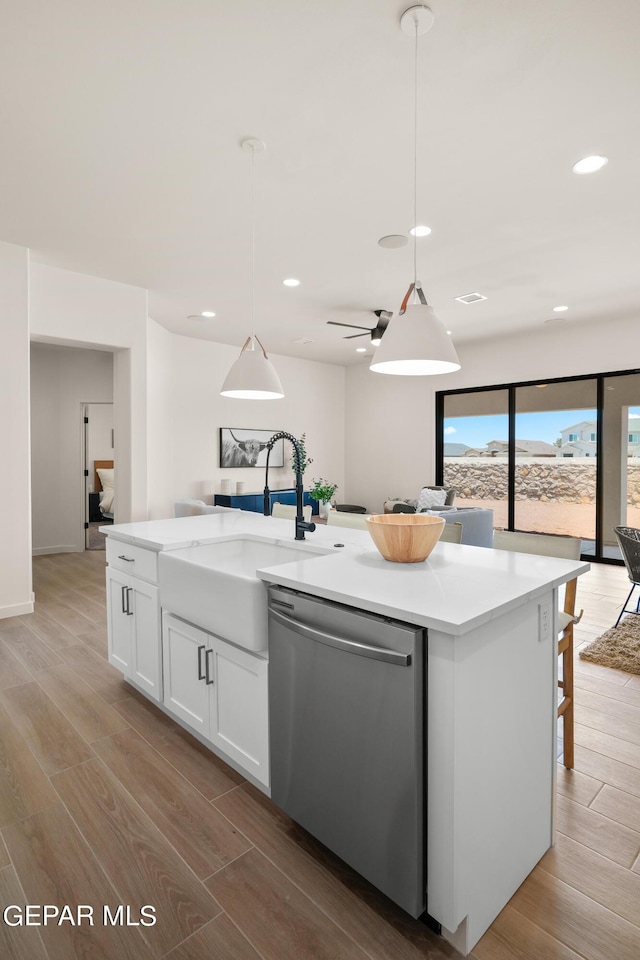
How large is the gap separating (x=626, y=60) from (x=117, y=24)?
211 cm

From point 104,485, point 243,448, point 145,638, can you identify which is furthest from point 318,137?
point 104,485

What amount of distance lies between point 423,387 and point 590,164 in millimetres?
5220

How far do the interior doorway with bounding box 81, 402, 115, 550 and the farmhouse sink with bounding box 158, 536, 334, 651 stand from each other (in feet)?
17.4

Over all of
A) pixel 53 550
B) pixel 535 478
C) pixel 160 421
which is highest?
pixel 160 421

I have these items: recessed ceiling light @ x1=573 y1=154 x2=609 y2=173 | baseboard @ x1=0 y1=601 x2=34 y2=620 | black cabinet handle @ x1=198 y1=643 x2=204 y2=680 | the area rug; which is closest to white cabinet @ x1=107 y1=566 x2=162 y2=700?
black cabinet handle @ x1=198 y1=643 x2=204 y2=680

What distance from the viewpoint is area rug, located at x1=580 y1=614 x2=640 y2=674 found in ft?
9.88

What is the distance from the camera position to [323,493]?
7.18 metres

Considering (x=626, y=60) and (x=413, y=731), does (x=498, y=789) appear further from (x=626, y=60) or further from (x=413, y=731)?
(x=626, y=60)

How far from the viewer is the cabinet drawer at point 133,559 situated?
232 cm

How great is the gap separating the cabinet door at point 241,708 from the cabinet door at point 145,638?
50 cm

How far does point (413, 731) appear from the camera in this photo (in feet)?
3.92

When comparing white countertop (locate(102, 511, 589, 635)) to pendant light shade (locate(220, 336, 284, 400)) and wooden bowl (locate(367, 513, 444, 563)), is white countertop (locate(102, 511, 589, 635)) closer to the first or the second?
wooden bowl (locate(367, 513, 444, 563))

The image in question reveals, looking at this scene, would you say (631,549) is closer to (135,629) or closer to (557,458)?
(135,629)
